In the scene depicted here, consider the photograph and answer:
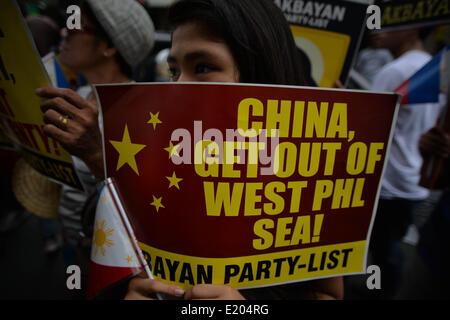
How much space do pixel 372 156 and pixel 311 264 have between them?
384 millimetres

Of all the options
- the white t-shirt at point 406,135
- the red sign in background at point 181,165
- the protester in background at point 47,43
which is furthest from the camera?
the protester in background at point 47,43

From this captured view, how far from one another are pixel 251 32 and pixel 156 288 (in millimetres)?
813

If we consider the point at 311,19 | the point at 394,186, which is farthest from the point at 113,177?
the point at 394,186

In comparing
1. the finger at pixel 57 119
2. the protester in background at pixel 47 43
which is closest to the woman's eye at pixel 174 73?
the finger at pixel 57 119

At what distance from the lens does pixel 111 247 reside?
771 millimetres

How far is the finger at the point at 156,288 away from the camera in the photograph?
75 cm

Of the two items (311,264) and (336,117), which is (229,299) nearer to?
(311,264)

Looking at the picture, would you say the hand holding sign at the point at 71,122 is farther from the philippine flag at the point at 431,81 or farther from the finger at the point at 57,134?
the philippine flag at the point at 431,81

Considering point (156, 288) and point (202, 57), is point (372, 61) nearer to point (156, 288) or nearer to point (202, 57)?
point (202, 57)

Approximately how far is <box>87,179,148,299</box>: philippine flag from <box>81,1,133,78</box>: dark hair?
923mm

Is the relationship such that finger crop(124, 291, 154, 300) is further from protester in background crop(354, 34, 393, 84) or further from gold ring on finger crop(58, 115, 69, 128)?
protester in background crop(354, 34, 393, 84)

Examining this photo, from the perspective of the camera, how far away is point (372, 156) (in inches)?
34.0

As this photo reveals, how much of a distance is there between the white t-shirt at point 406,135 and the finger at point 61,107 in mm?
2042

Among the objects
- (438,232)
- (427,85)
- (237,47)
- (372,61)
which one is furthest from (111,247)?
(372,61)
